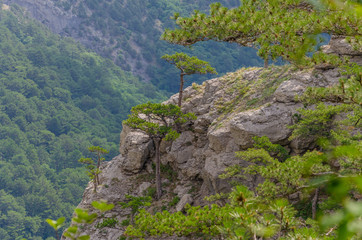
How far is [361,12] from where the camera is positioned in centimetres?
103

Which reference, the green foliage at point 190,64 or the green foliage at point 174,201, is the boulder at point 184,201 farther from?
the green foliage at point 190,64

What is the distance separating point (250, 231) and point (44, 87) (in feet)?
259

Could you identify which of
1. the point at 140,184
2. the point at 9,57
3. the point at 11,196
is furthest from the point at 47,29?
the point at 140,184

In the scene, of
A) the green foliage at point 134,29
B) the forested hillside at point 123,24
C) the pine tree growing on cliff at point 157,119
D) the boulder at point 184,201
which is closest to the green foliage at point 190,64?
the pine tree growing on cliff at point 157,119

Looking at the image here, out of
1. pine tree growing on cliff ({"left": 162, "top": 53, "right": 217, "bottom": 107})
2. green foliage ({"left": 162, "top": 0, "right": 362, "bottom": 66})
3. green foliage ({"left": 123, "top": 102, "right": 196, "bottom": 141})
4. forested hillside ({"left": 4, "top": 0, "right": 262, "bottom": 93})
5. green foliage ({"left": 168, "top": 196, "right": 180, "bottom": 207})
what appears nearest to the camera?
green foliage ({"left": 162, "top": 0, "right": 362, "bottom": 66})

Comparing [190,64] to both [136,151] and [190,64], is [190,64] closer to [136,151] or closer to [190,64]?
[190,64]

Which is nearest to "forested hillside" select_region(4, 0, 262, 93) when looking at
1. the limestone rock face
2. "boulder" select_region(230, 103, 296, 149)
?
the limestone rock face

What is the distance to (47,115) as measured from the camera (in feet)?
240

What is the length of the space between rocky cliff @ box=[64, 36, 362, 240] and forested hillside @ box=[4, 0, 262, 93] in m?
75.6

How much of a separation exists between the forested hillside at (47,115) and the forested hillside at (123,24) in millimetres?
8264

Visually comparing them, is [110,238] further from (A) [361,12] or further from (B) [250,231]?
(A) [361,12]

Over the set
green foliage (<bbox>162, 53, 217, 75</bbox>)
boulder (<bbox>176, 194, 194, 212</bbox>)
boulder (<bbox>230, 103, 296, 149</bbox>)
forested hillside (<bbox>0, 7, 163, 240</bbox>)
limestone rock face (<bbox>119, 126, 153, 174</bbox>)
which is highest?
forested hillside (<bbox>0, 7, 163, 240</bbox>)

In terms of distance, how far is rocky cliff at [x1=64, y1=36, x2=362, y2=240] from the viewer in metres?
12.8

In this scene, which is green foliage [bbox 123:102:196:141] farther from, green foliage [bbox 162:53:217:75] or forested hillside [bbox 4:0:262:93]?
forested hillside [bbox 4:0:262:93]
